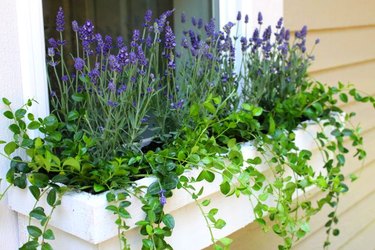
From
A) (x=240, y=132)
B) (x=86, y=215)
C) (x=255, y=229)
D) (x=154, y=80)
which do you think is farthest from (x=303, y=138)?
(x=86, y=215)

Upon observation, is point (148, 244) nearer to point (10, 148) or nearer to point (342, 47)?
point (10, 148)

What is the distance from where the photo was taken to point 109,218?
1176 millimetres

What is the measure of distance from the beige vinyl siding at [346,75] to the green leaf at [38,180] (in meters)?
1.07

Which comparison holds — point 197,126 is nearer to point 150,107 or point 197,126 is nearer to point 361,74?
point 150,107

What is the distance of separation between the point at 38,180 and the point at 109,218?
0.60ft

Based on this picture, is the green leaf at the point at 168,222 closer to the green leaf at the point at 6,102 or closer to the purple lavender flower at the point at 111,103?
the purple lavender flower at the point at 111,103

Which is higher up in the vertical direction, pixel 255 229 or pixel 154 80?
pixel 154 80

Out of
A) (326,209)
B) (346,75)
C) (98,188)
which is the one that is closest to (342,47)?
(346,75)

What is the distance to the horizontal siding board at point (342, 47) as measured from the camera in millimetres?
2475

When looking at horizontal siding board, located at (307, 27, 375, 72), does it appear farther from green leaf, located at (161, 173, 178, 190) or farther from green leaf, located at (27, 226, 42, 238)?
green leaf, located at (27, 226, 42, 238)

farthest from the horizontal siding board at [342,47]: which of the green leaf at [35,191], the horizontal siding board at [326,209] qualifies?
the green leaf at [35,191]

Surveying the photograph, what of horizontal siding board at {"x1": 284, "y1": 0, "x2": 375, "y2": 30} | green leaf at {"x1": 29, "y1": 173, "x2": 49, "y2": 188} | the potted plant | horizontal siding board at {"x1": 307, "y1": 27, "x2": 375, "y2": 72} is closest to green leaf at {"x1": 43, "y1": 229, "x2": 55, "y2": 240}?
the potted plant

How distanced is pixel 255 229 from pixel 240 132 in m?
0.70

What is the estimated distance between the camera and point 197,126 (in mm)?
1489
